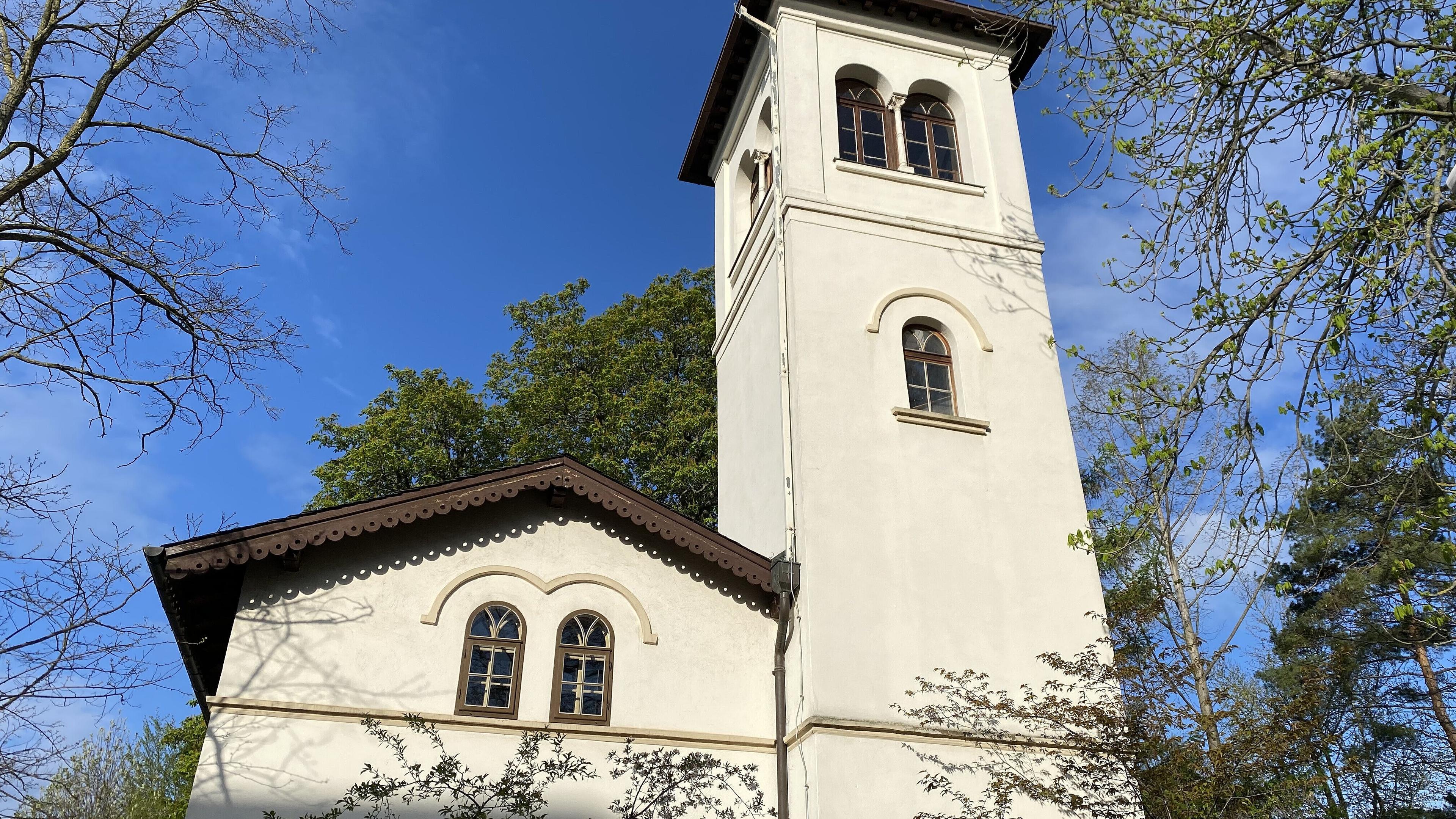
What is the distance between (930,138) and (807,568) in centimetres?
738

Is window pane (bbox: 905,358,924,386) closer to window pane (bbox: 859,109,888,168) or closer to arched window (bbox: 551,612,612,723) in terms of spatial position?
window pane (bbox: 859,109,888,168)

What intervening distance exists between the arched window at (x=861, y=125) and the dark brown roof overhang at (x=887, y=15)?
54.2 inches

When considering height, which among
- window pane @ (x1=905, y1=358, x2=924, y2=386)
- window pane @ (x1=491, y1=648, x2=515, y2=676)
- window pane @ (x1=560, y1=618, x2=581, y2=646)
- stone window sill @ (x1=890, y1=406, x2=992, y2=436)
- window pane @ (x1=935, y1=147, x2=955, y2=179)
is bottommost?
window pane @ (x1=491, y1=648, x2=515, y2=676)

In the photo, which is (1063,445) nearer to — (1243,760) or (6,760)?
(1243,760)

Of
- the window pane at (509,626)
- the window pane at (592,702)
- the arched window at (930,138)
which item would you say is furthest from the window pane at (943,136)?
the window pane at (592,702)

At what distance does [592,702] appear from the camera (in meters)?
11.0

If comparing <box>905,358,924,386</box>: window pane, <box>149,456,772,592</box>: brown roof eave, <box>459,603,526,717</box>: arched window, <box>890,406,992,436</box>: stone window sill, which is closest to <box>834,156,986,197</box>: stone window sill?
<box>905,358,924,386</box>: window pane

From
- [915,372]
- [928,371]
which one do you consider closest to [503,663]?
[915,372]

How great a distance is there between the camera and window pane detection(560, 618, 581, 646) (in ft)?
36.8

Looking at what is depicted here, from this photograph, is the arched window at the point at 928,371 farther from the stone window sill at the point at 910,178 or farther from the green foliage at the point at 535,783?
the green foliage at the point at 535,783

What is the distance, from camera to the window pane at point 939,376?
1343 centimetres

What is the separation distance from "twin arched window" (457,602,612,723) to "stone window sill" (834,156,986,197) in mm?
6984

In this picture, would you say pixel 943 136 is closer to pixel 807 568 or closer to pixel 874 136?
pixel 874 136

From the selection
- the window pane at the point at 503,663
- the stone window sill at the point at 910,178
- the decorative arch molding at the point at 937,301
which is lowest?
the window pane at the point at 503,663
